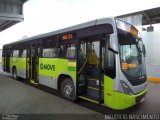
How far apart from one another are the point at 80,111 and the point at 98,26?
9.17ft

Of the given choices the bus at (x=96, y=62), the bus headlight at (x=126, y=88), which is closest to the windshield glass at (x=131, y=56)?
the bus at (x=96, y=62)

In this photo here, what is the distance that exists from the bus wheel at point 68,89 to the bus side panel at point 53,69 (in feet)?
1.19

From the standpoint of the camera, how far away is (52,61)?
7.65m

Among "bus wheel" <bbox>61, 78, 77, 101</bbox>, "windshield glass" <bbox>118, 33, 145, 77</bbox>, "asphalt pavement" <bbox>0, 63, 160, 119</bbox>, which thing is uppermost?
"windshield glass" <bbox>118, 33, 145, 77</bbox>

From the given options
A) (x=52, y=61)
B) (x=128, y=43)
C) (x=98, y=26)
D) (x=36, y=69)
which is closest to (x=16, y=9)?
(x=36, y=69)

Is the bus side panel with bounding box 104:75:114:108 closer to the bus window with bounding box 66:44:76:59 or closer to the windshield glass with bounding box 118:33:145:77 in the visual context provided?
the windshield glass with bounding box 118:33:145:77

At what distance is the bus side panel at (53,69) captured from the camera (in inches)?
258

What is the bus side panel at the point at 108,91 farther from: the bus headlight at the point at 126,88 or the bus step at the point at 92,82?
the bus step at the point at 92,82

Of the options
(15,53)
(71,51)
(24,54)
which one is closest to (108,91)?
(71,51)

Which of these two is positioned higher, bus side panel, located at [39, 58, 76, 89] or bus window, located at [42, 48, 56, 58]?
bus window, located at [42, 48, 56, 58]

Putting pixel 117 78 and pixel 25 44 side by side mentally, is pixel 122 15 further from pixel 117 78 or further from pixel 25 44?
pixel 117 78

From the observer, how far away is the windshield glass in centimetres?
494

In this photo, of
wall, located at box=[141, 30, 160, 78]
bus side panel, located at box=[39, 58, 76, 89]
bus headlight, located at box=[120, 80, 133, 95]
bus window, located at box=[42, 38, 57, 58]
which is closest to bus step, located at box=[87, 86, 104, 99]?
bus side panel, located at box=[39, 58, 76, 89]

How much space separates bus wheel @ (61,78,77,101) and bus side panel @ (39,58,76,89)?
0.36 metres
